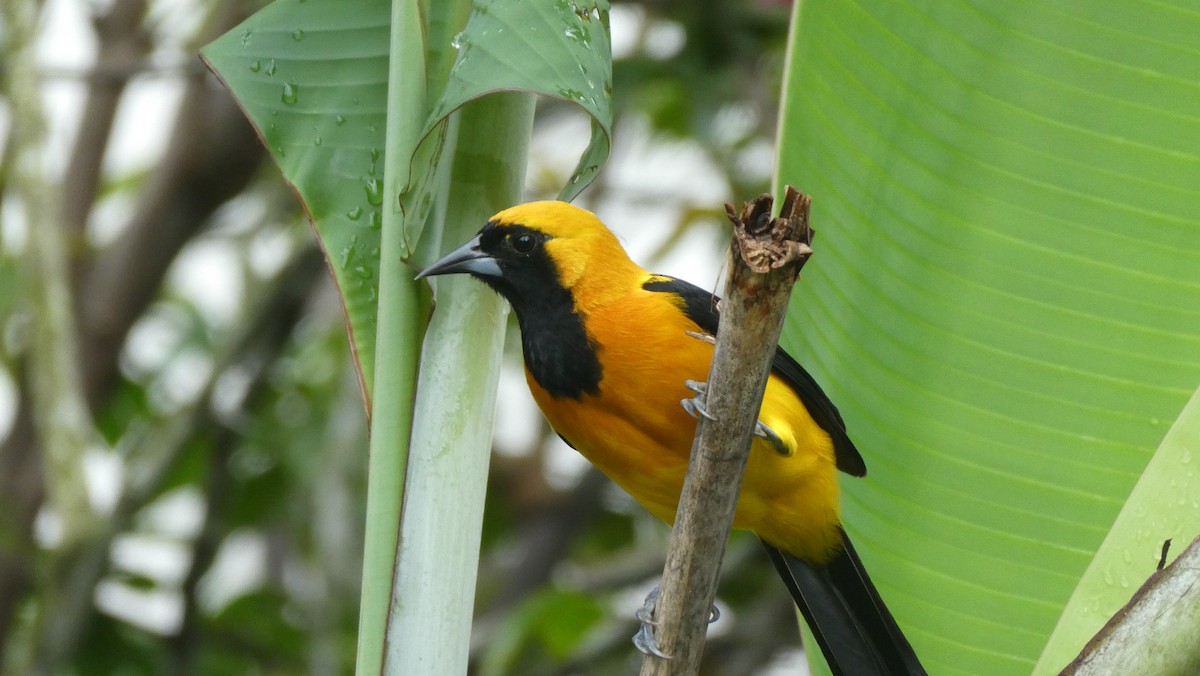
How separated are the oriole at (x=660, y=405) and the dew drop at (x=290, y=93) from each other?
0.35m

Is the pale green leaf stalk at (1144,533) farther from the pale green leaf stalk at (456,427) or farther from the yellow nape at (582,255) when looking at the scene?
the yellow nape at (582,255)

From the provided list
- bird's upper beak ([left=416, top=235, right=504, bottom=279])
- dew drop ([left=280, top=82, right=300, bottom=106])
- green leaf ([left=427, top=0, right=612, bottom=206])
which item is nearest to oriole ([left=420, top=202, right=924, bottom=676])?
bird's upper beak ([left=416, top=235, right=504, bottom=279])

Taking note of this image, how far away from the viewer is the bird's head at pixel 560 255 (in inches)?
77.9

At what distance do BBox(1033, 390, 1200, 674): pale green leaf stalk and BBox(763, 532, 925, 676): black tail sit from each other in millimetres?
594

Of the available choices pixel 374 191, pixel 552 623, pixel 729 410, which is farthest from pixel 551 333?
pixel 552 623

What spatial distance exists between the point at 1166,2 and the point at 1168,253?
0.91ft

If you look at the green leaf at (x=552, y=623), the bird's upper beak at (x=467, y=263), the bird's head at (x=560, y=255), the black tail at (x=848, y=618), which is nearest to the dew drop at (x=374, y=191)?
the bird's upper beak at (x=467, y=263)

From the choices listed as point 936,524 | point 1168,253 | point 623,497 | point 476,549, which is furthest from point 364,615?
point 623,497

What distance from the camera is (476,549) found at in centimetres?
134

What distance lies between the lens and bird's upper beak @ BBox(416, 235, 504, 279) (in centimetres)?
144

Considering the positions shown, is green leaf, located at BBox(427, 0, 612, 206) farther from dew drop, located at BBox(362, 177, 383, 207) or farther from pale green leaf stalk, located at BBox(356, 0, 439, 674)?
dew drop, located at BBox(362, 177, 383, 207)

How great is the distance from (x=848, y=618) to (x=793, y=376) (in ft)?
1.30

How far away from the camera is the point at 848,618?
2014 millimetres

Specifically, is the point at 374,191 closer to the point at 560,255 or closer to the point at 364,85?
the point at 364,85
